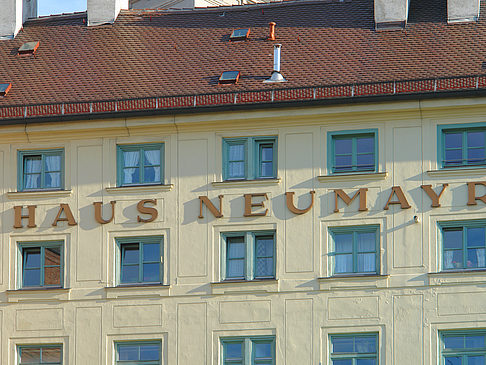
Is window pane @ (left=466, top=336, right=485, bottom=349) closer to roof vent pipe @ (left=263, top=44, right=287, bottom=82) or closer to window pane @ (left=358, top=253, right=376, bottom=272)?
window pane @ (left=358, top=253, right=376, bottom=272)

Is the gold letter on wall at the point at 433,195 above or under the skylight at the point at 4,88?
under

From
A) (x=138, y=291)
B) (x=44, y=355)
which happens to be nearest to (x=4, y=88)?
(x=138, y=291)

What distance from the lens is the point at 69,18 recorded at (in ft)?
162

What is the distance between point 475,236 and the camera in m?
40.4

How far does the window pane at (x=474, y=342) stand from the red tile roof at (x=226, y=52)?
7231 millimetres

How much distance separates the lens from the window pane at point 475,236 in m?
40.4

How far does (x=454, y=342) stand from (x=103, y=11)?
16.2 m

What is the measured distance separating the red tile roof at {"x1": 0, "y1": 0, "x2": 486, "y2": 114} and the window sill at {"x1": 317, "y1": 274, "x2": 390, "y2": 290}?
5493 millimetres

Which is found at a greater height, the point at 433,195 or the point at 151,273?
the point at 433,195

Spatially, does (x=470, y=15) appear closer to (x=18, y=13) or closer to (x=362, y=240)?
(x=362, y=240)

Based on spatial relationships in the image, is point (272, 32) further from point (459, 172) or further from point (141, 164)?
point (459, 172)

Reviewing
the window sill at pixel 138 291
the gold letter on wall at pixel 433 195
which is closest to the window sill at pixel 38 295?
the window sill at pixel 138 291

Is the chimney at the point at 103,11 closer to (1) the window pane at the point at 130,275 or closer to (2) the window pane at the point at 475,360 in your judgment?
(1) the window pane at the point at 130,275

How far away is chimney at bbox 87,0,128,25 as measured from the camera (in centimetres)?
4872
